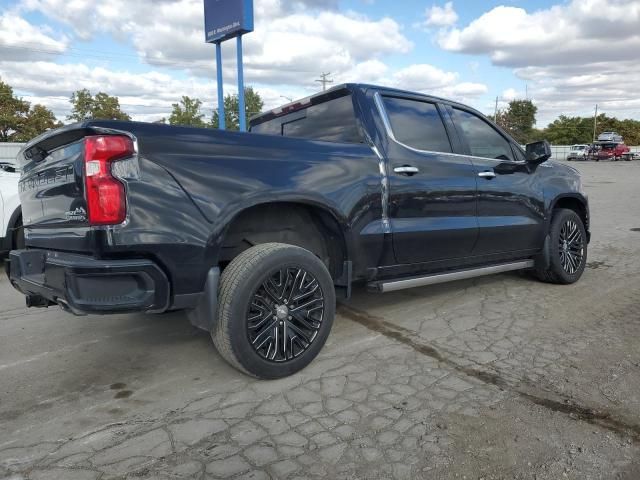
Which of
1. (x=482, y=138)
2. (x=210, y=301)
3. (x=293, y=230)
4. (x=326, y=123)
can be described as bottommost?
(x=210, y=301)

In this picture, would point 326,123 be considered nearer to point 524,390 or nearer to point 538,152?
point 538,152

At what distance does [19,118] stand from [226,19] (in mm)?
39012

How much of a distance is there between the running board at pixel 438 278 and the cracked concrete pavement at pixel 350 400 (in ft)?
1.17

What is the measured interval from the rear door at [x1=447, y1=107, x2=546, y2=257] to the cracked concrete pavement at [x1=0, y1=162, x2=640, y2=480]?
649 millimetres

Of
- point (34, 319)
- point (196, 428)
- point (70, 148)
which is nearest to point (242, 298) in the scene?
point (196, 428)

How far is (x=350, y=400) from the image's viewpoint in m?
2.88

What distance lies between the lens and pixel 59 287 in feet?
9.17

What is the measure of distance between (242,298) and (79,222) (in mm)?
970

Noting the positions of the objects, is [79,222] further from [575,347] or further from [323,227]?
[575,347]

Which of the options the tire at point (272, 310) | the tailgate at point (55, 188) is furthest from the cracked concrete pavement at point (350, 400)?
the tailgate at point (55, 188)

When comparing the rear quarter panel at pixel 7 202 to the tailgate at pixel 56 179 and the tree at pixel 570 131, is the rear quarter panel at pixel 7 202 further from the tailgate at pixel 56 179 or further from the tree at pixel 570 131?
the tree at pixel 570 131

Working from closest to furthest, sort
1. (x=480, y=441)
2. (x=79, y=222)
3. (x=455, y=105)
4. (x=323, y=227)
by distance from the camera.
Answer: (x=480, y=441) < (x=79, y=222) < (x=323, y=227) < (x=455, y=105)

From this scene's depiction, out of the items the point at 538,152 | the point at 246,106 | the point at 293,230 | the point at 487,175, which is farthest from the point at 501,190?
the point at 246,106

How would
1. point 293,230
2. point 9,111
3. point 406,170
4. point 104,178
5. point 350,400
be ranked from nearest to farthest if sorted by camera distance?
point 104,178, point 350,400, point 293,230, point 406,170, point 9,111
